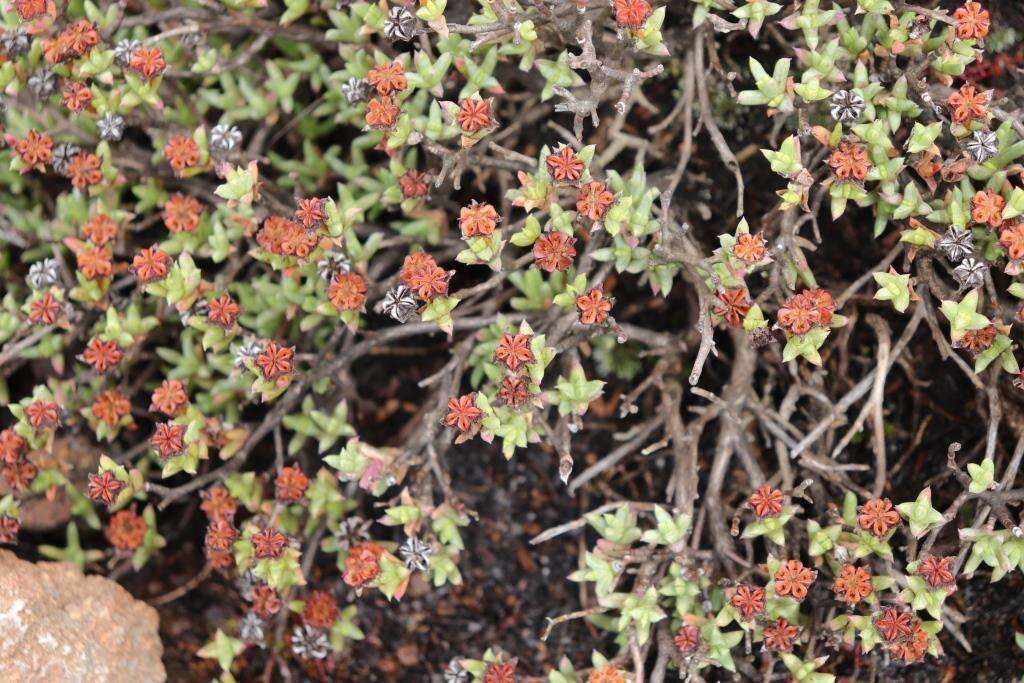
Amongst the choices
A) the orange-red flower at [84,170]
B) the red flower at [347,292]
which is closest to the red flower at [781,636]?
the red flower at [347,292]

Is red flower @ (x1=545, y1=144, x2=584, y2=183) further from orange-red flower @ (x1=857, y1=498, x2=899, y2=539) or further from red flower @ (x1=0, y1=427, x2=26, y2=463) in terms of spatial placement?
red flower @ (x1=0, y1=427, x2=26, y2=463)

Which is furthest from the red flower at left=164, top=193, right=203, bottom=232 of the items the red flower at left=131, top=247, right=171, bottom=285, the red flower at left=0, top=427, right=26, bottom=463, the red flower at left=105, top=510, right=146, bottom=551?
the red flower at left=105, top=510, right=146, bottom=551

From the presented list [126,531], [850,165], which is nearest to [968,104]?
[850,165]

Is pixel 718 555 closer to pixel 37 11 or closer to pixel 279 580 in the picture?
pixel 279 580

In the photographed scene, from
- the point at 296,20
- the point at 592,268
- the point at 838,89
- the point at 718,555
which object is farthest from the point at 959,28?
the point at 296,20

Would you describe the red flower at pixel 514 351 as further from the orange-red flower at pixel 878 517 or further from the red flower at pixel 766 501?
the orange-red flower at pixel 878 517

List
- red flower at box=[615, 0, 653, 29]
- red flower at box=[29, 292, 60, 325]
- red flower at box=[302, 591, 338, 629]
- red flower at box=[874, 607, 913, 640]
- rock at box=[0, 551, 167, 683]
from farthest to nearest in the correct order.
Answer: red flower at box=[302, 591, 338, 629] < red flower at box=[29, 292, 60, 325] < rock at box=[0, 551, 167, 683] < red flower at box=[874, 607, 913, 640] < red flower at box=[615, 0, 653, 29]
